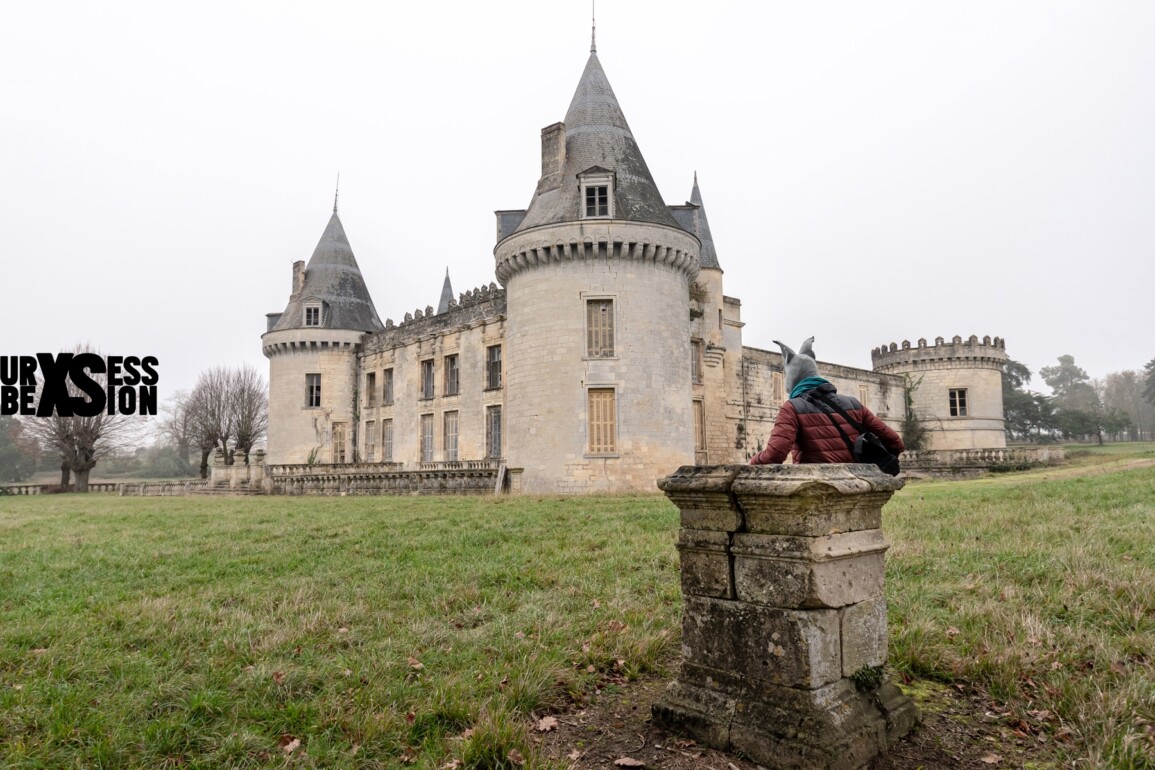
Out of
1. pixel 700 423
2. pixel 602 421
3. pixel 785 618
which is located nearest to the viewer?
pixel 785 618

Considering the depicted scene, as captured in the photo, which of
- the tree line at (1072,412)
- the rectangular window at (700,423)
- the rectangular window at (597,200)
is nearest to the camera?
the rectangular window at (597,200)

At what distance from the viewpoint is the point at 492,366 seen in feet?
83.0

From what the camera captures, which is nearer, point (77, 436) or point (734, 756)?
point (734, 756)

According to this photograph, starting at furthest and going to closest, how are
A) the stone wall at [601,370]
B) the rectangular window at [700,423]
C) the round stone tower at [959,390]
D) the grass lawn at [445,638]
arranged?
the round stone tower at [959,390]
the rectangular window at [700,423]
the stone wall at [601,370]
the grass lawn at [445,638]

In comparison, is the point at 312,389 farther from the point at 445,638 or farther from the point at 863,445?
the point at 863,445

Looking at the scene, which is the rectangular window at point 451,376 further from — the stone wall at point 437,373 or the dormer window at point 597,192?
the dormer window at point 597,192

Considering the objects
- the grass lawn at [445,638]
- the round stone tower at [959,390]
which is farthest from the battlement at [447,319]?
the round stone tower at [959,390]

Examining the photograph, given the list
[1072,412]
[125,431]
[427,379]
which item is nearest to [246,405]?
[125,431]

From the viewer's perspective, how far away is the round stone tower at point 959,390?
3738 centimetres

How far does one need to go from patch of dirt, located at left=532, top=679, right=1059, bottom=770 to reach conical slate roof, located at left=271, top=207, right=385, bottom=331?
99.9ft

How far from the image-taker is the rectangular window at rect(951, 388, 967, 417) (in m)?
37.8

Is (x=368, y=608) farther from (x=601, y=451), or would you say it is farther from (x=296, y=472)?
(x=296, y=472)

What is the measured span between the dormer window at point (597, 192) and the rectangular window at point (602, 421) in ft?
15.9

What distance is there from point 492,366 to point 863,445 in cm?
2168
